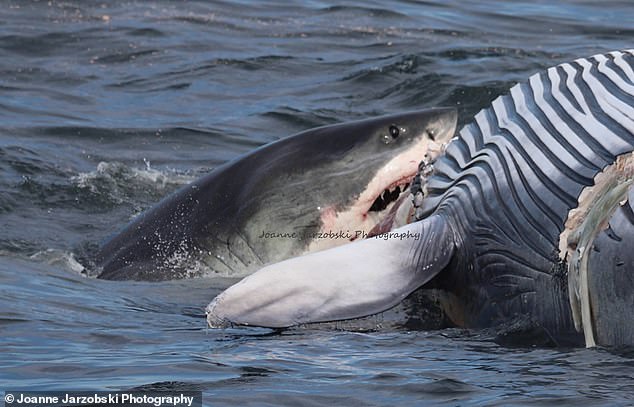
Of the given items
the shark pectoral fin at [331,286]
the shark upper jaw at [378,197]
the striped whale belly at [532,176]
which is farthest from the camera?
the shark upper jaw at [378,197]

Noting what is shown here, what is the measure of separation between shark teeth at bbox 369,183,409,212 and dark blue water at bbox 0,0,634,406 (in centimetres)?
85

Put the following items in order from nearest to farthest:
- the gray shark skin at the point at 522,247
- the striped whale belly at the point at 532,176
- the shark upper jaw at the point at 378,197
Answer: the gray shark skin at the point at 522,247 < the striped whale belly at the point at 532,176 < the shark upper jaw at the point at 378,197

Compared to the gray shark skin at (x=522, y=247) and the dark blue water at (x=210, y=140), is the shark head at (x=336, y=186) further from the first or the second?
the gray shark skin at (x=522, y=247)

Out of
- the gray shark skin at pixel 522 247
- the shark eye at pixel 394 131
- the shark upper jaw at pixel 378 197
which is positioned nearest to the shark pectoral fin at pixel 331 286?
the gray shark skin at pixel 522 247

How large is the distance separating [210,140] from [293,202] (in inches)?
174

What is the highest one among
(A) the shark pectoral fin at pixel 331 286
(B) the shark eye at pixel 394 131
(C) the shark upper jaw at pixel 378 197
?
(B) the shark eye at pixel 394 131

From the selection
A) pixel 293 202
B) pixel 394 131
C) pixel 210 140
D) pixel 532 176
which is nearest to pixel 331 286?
pixel 532 176

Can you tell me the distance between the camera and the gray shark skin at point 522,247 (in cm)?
408

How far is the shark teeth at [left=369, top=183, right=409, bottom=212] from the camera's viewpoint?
22.2 feet

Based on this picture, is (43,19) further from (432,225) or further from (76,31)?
(432,225)

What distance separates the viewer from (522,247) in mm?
4465

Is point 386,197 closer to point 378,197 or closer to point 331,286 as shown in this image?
point 378,197

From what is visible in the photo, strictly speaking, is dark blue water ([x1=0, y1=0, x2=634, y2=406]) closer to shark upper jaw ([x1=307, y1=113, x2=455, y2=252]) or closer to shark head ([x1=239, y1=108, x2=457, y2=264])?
shark head ([x1=239, y1=108, x2=457, y2=264])

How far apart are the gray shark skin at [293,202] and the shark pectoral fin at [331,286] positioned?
2.04 metres
